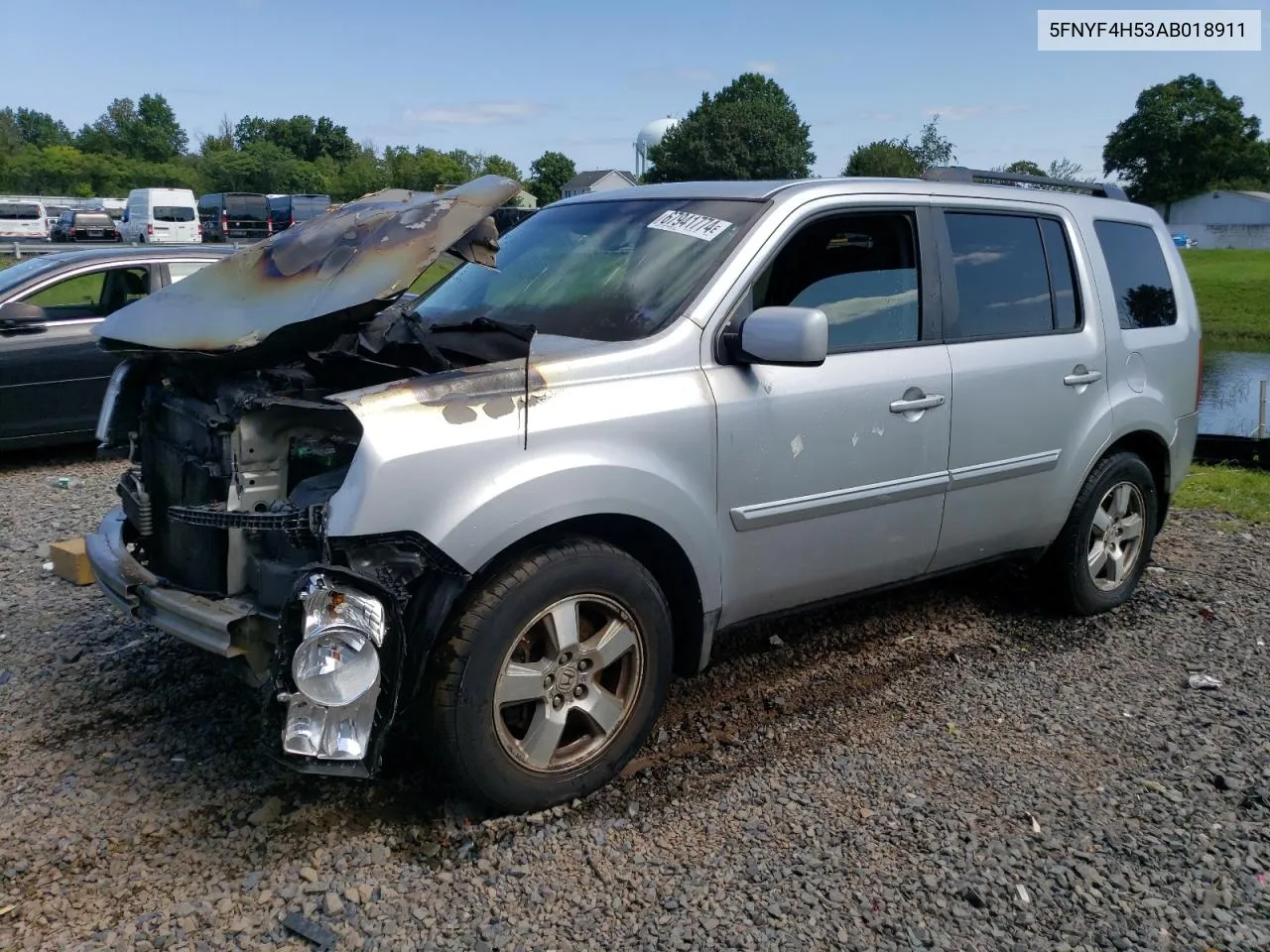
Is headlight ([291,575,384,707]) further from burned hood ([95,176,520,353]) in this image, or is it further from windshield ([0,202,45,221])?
windshield ([0,202,45,221])

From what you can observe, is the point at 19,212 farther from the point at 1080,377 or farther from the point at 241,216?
the point at 1080,377

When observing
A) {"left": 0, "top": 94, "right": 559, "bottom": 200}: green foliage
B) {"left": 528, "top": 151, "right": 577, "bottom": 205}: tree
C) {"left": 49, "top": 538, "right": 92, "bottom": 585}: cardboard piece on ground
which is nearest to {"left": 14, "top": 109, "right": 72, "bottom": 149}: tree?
{"left": 0, "top": 94, "right": 559, "bottom": 200}: green foliage

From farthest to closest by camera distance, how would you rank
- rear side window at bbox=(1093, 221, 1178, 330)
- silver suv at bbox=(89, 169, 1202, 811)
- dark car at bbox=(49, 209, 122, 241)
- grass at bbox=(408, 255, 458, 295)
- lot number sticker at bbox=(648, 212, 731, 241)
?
dark car at bbox=(49, 209, 122, 241) < rear side window at bbox=(1093, 221, 1178, 330) < grass at bbox=(408, 255, 458, 295) < lot number sticker at bbox=(648, 212, 731, 241) < silver suv at bbox=(89, 169, 1202, 811)

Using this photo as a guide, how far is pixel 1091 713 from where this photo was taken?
→ 406cm

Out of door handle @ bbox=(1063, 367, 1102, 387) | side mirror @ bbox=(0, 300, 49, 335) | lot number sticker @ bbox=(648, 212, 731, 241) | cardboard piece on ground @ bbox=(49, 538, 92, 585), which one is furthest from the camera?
side mirror @ bbox=(0, 300, 49, 335)

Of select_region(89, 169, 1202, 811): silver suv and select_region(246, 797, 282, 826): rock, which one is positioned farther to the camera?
select_region(246, 797, 282, 826): rock

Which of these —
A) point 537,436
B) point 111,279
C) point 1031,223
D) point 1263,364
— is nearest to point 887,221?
point 1031,223

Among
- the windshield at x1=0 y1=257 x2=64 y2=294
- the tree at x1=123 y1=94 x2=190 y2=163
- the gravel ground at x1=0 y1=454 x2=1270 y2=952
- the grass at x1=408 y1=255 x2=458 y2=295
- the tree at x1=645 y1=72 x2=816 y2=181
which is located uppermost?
the tree at x1=123 y1=94 x2=190 y2=163

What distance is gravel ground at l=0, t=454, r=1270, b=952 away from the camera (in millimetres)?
2762

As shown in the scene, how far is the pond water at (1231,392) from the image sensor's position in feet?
40.8

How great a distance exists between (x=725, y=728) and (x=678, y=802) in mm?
554

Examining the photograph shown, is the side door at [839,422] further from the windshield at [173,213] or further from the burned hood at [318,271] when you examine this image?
the windshield at [173,213]

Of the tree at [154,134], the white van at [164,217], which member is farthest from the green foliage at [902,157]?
the tree at [154,134]

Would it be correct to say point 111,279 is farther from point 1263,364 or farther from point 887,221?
point 1263,364
